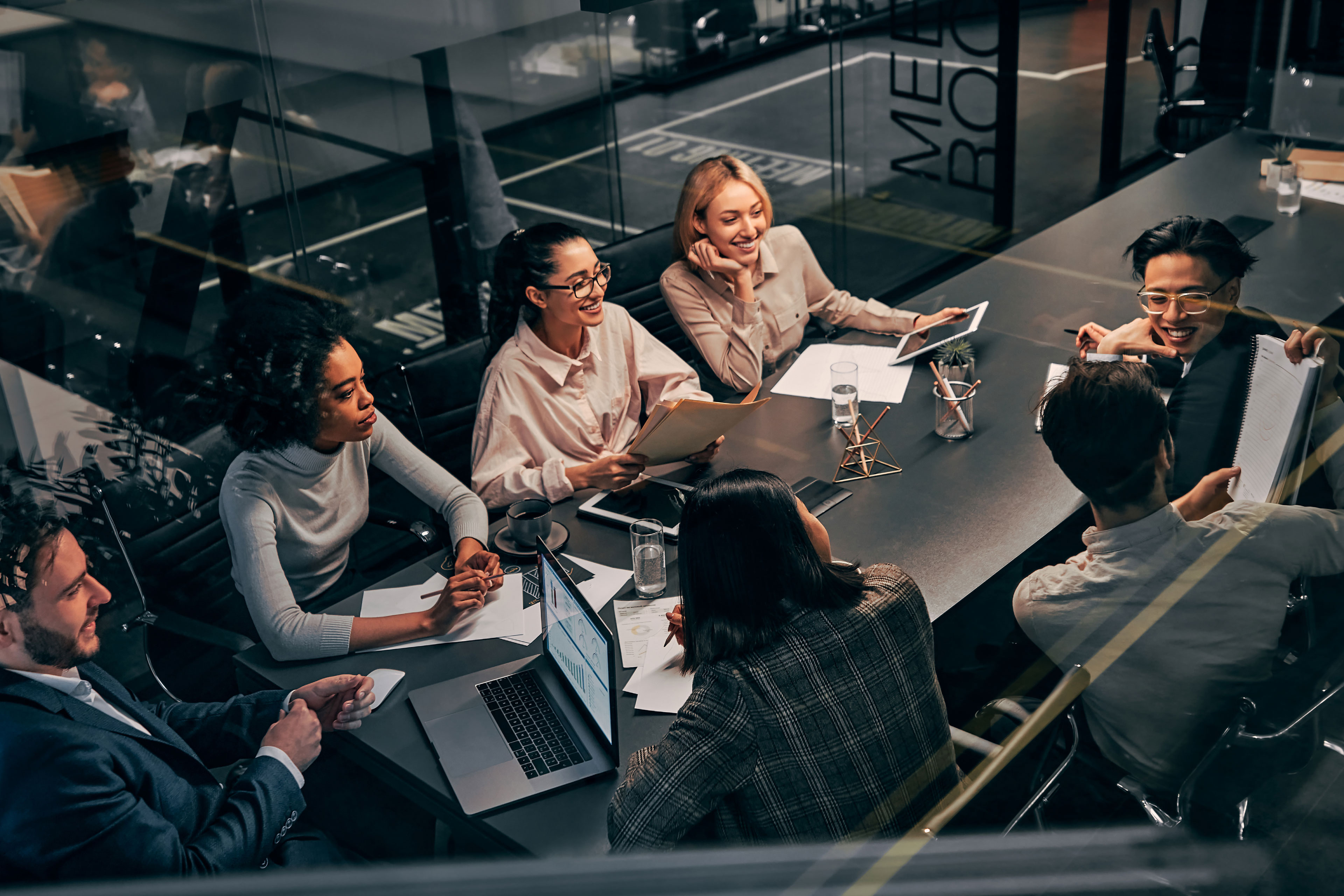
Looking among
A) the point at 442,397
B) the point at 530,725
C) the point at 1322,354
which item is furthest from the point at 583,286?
the point at 1322,354

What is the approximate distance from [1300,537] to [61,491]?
9.72 feet

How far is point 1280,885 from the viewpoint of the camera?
44.9 inches

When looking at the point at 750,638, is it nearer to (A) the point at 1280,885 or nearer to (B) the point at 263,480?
(A) the point at 1280,885

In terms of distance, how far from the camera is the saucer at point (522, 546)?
245 cm

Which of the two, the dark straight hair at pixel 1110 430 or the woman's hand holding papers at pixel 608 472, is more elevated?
the dark straight hair at pixel 1110 430

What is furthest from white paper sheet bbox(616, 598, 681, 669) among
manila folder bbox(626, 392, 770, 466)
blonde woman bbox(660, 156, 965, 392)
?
blonde woman bbox(660, 156, 965, 392)

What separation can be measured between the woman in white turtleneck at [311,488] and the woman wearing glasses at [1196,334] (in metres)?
1.69

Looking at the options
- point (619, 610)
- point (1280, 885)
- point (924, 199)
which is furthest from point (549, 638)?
point (924, 199)

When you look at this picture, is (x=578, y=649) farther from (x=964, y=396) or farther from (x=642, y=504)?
(x=964, y=396)

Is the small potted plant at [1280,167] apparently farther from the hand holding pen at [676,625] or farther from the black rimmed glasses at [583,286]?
the hand holding pen at [676,625]

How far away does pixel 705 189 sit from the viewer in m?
3.40

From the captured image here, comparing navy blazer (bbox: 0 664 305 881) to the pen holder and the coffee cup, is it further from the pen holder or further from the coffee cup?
the pen holder

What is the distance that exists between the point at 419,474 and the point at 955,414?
1.41 m

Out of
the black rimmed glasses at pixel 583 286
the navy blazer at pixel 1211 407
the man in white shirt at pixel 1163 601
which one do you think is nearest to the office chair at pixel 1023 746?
the man in white shirt at pixel 1163 601
